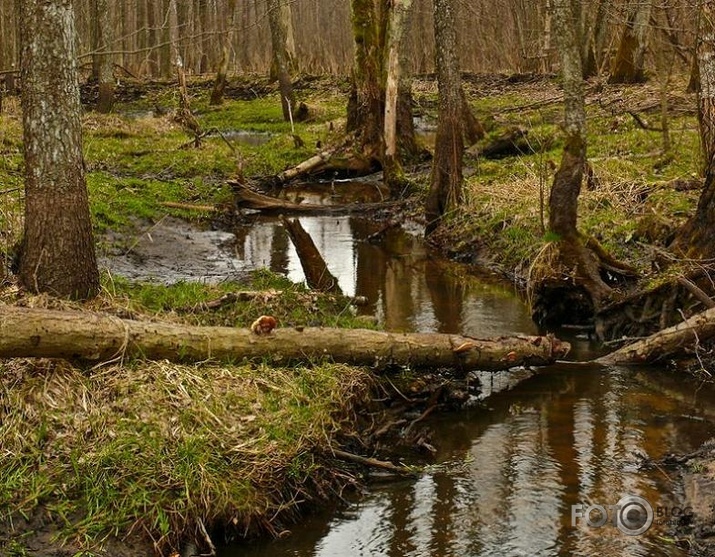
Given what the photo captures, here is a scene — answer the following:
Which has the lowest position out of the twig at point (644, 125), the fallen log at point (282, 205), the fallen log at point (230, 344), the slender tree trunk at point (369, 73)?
the fallen log at point (230, 344)

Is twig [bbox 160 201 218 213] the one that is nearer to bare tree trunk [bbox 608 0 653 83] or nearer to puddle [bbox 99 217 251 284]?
puddle [bbox 99 217 251 284]

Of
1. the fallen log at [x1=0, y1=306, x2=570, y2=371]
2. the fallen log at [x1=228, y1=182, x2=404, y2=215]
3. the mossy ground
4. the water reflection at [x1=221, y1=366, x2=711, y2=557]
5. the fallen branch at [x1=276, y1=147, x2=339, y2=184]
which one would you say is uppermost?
the fallen branch at [x1=276, y1=147, x2=339, y2=184]

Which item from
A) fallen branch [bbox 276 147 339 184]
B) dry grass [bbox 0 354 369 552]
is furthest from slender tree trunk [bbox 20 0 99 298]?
fallen branch [bbox 276 147 339 184]

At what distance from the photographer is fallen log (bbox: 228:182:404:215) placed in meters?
16.7

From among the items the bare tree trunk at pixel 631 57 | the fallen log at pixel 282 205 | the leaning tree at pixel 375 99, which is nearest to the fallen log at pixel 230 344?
the fallen log at pixel 282 205

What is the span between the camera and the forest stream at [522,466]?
601 cm

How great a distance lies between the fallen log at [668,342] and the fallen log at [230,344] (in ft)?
3.75

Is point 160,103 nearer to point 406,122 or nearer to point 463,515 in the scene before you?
point 406,122

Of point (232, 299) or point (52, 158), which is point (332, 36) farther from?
point (52, 158)

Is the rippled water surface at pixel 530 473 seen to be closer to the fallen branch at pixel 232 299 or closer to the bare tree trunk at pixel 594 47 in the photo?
the fallen branch at pixel 232 299

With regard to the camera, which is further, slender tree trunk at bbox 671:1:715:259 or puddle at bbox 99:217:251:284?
puddle at bbox 99:217:251:284

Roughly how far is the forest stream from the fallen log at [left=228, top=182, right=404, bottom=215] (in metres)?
4.81

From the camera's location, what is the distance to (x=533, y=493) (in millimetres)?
6625

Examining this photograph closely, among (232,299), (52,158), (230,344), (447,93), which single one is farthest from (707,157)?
(52,158)
